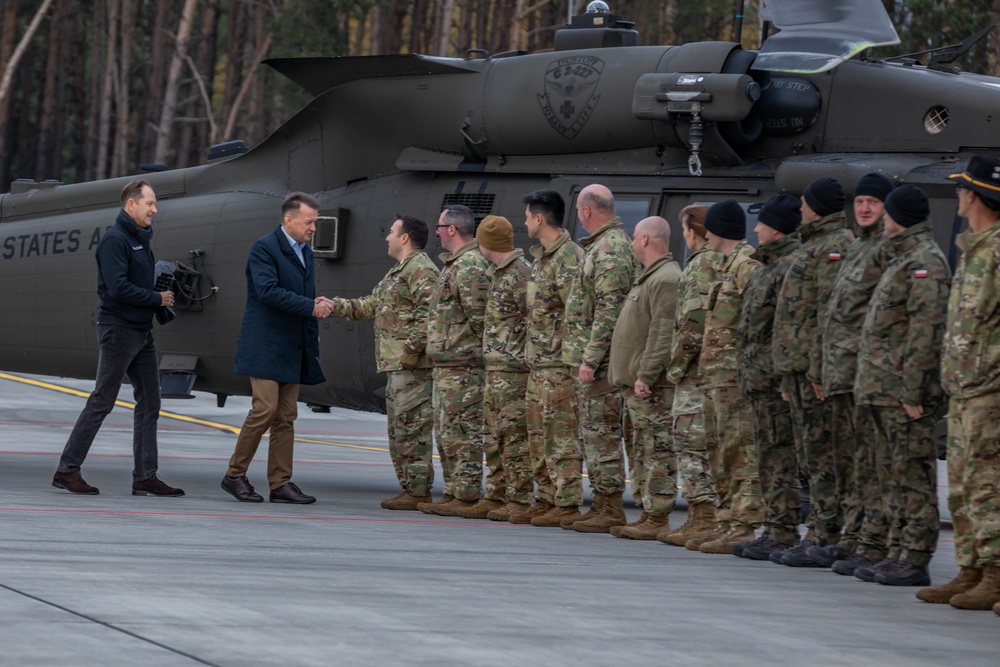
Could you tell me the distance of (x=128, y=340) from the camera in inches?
370

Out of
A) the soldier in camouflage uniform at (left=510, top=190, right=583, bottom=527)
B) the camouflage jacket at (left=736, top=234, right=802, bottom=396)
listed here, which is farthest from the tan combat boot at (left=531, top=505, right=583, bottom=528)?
the camouflage jacket at (left=736, top=234, right=802, bottom=396)

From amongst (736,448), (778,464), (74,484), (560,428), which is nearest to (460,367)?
(560,428)

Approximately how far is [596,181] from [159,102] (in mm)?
30827

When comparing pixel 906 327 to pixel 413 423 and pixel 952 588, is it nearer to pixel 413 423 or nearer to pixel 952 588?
pixel 952 588

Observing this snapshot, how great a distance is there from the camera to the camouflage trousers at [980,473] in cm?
627

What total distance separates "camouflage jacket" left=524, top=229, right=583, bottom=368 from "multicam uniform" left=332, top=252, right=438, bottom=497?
1010 mm

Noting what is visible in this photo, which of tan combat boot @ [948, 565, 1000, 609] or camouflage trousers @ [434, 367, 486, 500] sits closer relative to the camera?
tan combat boot @ [948, 565, 1000, 609]

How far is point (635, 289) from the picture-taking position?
8453 millimetres

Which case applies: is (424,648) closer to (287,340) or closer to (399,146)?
(287,340)

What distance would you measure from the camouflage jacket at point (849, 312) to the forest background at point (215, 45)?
1622 centimetres

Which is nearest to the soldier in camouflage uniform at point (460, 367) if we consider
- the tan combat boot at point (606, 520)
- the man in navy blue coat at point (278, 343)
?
the man in navy blue coat at point (278, 343)

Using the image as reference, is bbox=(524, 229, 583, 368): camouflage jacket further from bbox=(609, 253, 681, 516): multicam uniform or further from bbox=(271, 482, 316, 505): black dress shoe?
bbox=(271, 482, 316, 505): black dress shoe

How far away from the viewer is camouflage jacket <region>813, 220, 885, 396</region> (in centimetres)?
713

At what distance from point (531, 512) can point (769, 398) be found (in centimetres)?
188
